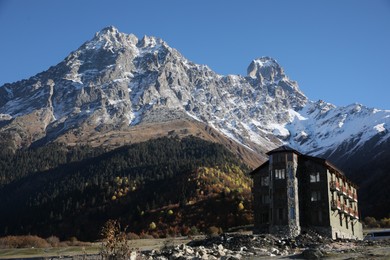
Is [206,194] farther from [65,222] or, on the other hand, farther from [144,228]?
[65,222]

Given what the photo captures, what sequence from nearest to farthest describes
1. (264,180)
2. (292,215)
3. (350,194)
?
(292,215) → (264,180) → (350,194)

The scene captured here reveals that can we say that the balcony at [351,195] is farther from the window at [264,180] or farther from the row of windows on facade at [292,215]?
the window at [264,180]

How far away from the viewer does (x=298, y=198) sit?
9100 cm

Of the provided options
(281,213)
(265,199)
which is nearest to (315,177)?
(281,213)

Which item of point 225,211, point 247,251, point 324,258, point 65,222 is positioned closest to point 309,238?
point 247,251

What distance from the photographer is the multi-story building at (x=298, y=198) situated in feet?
292

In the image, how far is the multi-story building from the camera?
292ft

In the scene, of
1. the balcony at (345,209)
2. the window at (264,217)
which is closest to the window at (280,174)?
the window at (264,217)

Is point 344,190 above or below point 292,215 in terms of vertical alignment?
above

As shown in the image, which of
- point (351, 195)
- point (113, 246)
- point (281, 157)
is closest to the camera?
point (113, 246)

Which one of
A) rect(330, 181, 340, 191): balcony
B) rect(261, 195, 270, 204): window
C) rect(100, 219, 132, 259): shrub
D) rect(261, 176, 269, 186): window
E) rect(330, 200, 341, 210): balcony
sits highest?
rect(261, 176, 269, 186): window

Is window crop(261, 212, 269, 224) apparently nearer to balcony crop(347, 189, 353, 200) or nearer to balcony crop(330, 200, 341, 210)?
balcony crop(330, 200, 341, 210)

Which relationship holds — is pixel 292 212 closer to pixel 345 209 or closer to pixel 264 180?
pixel 264 180

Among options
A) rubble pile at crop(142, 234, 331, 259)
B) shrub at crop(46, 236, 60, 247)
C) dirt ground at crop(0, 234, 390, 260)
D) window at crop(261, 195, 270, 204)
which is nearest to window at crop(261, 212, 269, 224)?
window at crop(261, 195, 270, 204)
